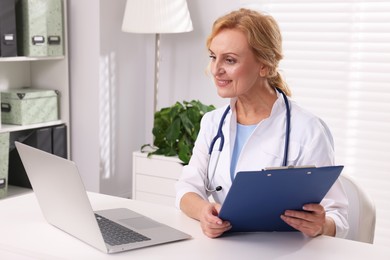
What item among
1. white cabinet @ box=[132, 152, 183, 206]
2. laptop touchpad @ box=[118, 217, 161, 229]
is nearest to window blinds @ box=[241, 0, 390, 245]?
white cabinet @ box=[132, 152, 183, 206]

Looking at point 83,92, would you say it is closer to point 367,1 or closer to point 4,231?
point 367,1

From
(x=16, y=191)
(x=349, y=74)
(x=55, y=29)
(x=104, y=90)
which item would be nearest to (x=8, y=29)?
(x=55, y=29)

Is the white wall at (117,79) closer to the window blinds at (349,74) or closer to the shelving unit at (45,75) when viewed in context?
the shelving unit at (45,75)

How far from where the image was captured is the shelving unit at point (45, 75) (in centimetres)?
388

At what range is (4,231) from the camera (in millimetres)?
1777

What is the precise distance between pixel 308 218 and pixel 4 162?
2.38 meters

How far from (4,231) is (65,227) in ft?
0.56

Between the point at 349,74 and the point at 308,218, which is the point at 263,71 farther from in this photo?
the point at 349,74

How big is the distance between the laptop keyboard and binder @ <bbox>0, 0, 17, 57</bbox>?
2002 mm

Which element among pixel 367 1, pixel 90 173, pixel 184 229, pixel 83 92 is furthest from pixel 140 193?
pixel 184 229

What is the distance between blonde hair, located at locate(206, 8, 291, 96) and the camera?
6.53 ft

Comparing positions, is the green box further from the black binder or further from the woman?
the woman

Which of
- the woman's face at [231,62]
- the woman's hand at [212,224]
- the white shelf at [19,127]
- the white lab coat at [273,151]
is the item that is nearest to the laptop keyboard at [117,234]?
the woman's hand at [212,224]

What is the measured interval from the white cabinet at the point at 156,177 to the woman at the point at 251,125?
1.37 m
